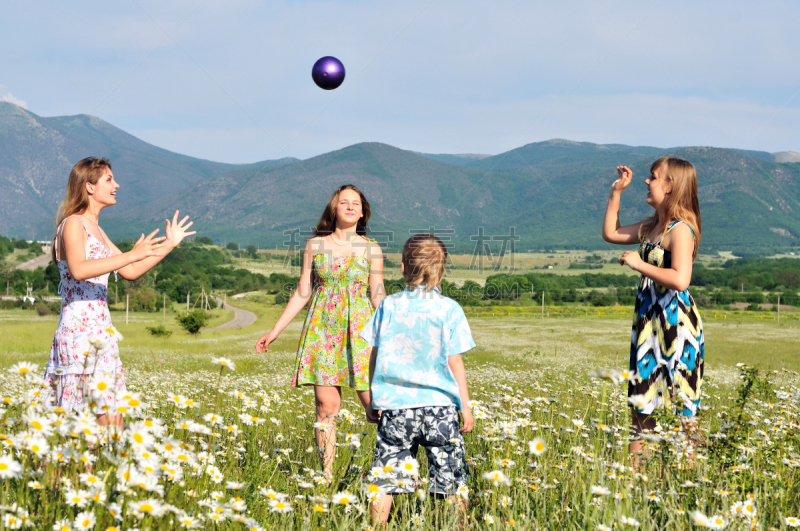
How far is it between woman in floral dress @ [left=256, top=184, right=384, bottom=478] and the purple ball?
4600 millimetres

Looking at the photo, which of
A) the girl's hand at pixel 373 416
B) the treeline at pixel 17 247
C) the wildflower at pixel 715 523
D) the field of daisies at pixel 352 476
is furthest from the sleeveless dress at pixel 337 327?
the treeline at pixel 17 247

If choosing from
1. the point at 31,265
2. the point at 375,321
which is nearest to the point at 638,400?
the point at 375,321

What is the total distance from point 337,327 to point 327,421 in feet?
2.45

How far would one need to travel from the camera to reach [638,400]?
2875mm

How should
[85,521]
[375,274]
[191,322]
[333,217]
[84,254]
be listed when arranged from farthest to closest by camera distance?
[191,322]
[333,217]
[375,274]
[84,254]
[85,521]

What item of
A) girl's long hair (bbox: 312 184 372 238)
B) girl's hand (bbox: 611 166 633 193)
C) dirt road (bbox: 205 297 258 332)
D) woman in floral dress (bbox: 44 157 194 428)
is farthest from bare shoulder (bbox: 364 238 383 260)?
dirt road (bbox: 205 297 258 332)

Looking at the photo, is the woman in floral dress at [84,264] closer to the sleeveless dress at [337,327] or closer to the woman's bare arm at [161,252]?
the woman's bare arm at [161,252]

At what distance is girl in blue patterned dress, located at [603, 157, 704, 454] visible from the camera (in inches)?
153

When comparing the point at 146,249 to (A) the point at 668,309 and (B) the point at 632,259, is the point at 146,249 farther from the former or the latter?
(A) the point at 668,309

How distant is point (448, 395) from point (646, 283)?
165 cm

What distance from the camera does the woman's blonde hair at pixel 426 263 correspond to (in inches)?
141

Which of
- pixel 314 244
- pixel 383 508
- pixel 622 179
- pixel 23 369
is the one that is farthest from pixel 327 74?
pixel 23 369

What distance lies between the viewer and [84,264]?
3.67m

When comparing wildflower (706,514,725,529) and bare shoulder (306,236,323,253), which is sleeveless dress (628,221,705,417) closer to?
wildflower (706,514,725,529)
